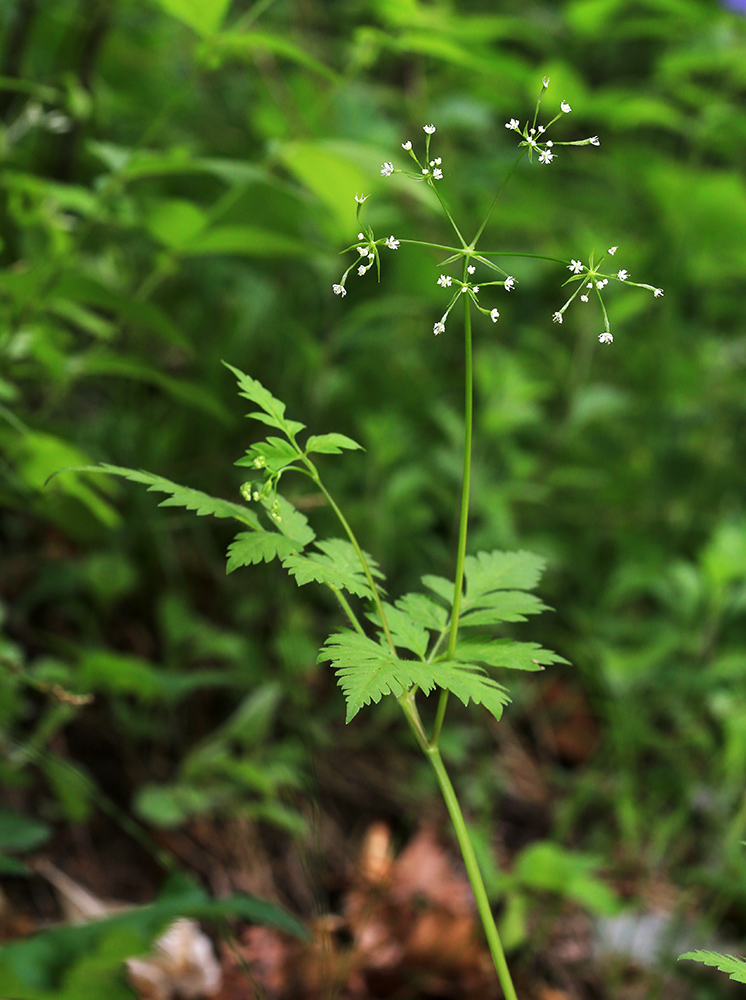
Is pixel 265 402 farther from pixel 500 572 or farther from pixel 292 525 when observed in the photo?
pixel 500 572

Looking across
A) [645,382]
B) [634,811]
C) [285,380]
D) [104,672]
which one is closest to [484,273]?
[645,382]

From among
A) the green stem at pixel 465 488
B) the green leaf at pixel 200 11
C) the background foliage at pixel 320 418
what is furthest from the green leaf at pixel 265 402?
the green leaf at pixel 200 11

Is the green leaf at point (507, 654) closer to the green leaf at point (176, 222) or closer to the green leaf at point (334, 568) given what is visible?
the green leaf at point (334, 568)

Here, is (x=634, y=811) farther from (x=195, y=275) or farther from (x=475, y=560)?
(x=195, y=275)

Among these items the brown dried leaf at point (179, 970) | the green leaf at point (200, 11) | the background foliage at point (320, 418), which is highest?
the green leaf at point (200, 11)

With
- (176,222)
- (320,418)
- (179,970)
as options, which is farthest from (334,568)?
(320,418)

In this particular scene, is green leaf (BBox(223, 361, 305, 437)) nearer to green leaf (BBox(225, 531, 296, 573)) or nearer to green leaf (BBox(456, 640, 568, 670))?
green leaf (BBox(225, 531, 296, 573))

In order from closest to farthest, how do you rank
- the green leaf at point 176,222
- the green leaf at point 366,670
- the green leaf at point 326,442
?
1. the green leaf at point 366,670
2. the green leaf at point 326,442
3. the green leaf at point 176,222
